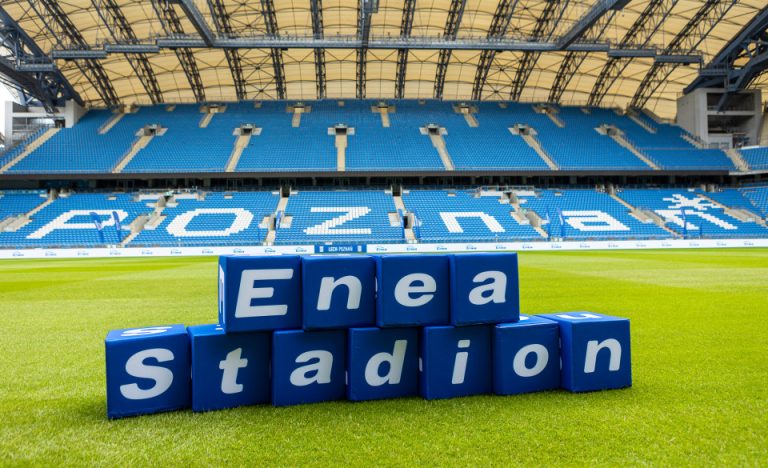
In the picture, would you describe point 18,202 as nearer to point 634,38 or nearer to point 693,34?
point 634,38

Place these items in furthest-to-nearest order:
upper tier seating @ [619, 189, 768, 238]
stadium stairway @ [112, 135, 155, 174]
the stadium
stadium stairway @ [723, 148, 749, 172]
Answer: stadium stairway @ [723, 148, 749, 172], stadium stairway @ [112, 135, 155, 174], upper tier seating @ [619, 189, 768, 238], the stadium

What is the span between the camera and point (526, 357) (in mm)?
4496

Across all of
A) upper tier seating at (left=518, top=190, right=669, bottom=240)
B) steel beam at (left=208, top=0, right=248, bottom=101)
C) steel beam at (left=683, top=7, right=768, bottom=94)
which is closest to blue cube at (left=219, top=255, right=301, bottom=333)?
steel beam at (left=208, top=0, right=248, bottom=101)

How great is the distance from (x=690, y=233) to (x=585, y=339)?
3986cm

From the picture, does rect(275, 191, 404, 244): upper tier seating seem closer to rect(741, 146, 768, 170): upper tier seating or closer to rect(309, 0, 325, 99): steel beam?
rect(309, 0, 325, 99): steel beam

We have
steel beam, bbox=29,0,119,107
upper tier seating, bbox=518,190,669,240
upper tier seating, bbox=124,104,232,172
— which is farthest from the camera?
upper tier seating, bbox=124,104,232,172

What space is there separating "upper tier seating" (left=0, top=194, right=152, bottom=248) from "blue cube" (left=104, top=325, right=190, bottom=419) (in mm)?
34689

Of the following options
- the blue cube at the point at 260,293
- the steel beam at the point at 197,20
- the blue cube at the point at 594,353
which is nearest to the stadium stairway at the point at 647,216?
the steel beam at the point at 197,20

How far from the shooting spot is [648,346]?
6.22 m

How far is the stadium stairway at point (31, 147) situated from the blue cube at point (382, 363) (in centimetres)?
4889

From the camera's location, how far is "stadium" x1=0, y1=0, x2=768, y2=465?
16812 millimetres

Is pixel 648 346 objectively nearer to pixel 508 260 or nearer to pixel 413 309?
pixel 508 260

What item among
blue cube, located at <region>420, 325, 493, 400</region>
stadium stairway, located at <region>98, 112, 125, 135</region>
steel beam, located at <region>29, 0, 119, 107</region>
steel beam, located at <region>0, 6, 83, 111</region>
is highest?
steel beam, located at <region>29, 0, 119, 107</region>

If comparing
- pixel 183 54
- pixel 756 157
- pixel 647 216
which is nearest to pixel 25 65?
pixel 183 54
